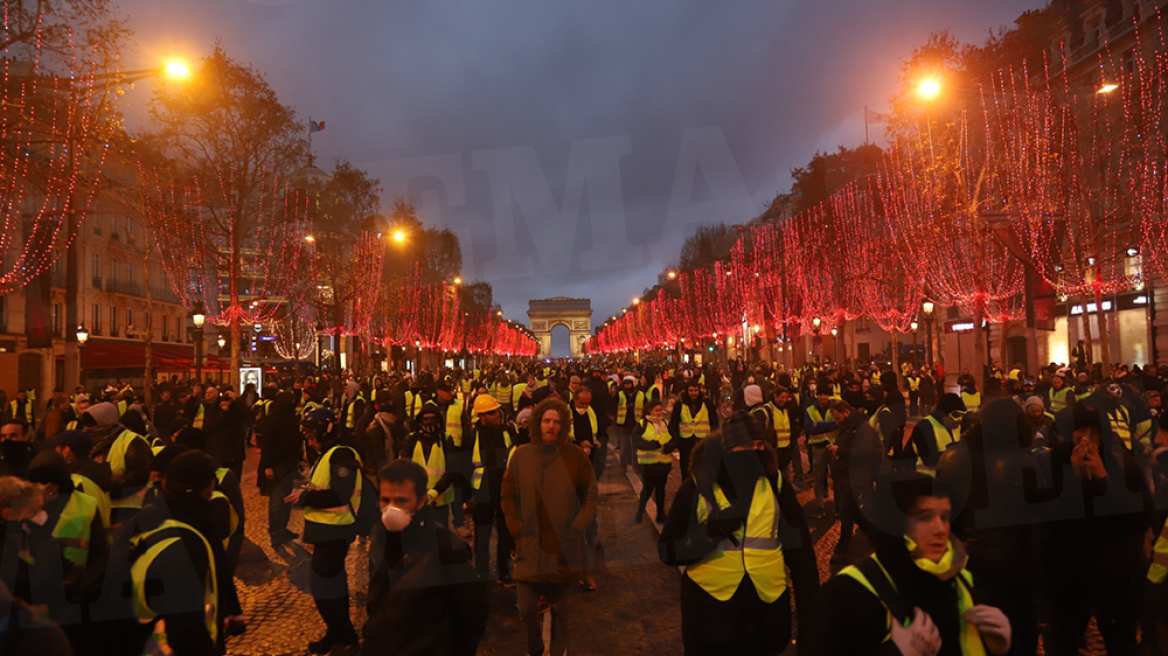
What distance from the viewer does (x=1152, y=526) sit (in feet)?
13.6

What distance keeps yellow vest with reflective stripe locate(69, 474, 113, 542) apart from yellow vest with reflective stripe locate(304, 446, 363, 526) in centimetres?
121

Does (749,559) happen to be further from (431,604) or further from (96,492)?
(96,492)

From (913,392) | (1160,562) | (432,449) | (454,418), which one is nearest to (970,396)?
(454,418)

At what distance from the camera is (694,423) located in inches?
339

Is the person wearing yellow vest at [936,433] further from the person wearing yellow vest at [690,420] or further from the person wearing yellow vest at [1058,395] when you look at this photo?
the person wearing yellow vest at [1058,395]

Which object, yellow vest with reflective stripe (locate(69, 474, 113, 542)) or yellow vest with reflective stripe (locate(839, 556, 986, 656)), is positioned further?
yellow vest with reflective stripe (locate(69, 474, 113, 542))

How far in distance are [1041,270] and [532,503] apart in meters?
24.0

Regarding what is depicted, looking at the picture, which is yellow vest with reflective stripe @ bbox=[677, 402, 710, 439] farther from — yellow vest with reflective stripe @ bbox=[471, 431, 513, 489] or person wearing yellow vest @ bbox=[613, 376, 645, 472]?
yellow vest with reflective stripe @ bbox=[471, 431, 513, 489]

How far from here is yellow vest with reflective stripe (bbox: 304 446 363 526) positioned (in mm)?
5129

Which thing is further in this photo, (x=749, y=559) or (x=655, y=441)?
(x=655, y=441)

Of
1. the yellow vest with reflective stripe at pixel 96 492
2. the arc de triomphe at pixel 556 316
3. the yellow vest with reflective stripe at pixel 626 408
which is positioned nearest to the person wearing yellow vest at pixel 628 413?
the yellow vest with reflective stripe at pixel 626 408

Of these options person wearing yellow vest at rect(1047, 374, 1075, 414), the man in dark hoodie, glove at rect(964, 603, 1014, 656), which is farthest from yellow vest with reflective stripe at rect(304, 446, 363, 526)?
person wearing yellow vest at rect(1047, 374, 1075, 414)

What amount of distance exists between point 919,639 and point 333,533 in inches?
159

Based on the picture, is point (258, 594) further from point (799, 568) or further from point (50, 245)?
point (50, 245)
